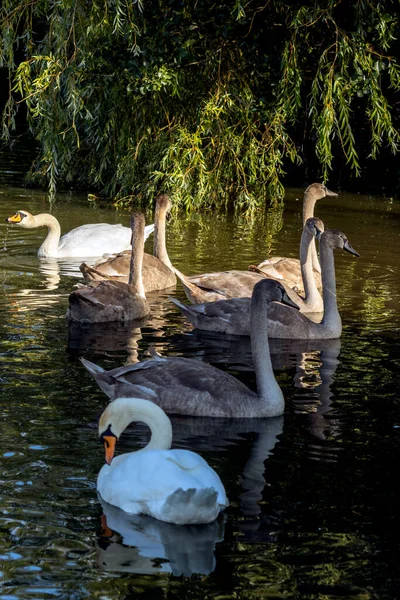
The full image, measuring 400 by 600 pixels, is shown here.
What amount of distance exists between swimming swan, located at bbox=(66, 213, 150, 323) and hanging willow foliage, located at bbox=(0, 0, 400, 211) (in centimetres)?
315

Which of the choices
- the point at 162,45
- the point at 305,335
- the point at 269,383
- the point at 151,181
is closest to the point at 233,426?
the point at 269,383

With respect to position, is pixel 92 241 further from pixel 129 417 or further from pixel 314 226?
pixel 129 417

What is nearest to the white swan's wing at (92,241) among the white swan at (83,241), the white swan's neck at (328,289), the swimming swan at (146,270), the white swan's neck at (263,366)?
the white swan at (83,241)

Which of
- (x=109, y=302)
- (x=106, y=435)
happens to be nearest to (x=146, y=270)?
(x=109, y=302)

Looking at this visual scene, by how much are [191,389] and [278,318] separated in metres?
3.00

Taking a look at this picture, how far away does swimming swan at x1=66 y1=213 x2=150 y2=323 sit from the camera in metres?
11.1

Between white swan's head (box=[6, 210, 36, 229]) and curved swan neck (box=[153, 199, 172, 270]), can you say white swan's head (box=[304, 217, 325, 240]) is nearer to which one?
curved swan neck (box=[153, 199, 172, 270])

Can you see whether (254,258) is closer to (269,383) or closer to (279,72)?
(279,72)

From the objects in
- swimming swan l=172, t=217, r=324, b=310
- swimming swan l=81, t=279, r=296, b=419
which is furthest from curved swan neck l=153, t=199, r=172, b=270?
swimming swan l=81, t=279, r=296, b=419

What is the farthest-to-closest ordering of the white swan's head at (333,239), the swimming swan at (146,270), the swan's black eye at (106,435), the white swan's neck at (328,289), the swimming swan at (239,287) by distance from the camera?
the swimming swan at (146,270)
the swimming swan at (239,287)
the white swan's head at (333,239)
the white swan's neck at (328,289)
the swan's black eye at (106,435)

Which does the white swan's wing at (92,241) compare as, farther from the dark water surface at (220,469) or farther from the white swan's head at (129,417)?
the white swan's head at (129,417)

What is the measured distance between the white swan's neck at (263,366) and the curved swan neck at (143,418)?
1710 millimetres

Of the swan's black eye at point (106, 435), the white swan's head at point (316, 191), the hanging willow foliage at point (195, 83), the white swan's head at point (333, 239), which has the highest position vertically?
the hanging willow foliage at point (195, 83)

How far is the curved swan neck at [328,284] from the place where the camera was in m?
11.0
